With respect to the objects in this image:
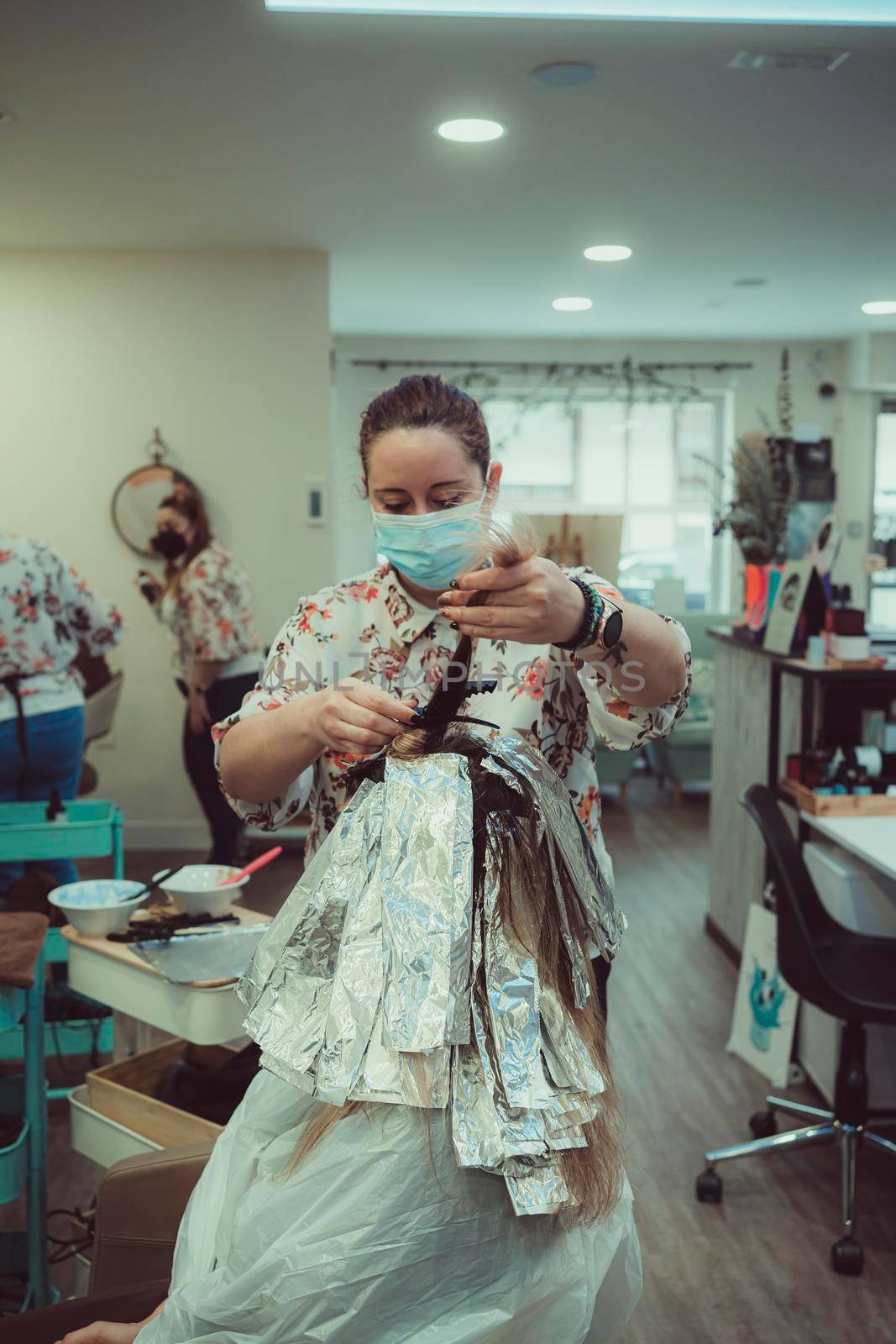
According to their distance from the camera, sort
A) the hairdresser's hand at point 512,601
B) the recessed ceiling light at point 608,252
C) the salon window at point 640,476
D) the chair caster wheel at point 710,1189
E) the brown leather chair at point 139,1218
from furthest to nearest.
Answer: the salon window at point 640,476
the recessed ceiling light at point 608,252
the chair caster wheel at point 710,1189
the brown leather chair at point 139,1218
the hairdresser's hand at point 512,601

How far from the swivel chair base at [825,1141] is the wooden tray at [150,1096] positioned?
3.86ft

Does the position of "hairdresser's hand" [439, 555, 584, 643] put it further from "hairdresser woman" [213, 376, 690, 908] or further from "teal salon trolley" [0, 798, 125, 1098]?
"teal salon trolley" [0, 798, 125, 1098]

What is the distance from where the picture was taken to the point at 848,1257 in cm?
222

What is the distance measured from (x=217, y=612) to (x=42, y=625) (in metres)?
1.04

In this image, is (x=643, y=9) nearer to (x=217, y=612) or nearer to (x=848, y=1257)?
(x=217, y=612)

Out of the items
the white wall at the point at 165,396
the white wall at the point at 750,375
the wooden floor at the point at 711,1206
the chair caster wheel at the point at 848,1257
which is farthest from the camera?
the white wall at the point at 750,375

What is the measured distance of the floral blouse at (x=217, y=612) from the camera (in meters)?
4.14

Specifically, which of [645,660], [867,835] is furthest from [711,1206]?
[645,660]

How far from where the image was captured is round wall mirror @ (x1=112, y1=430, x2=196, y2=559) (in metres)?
4.91

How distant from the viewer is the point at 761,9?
97.3 inches

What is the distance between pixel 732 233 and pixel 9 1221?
4021 millimetres

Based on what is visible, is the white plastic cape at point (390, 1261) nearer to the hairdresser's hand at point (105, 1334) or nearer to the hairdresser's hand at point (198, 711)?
the hairdresser's hand at point (105, 1334)

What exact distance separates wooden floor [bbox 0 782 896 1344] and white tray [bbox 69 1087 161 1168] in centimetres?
42

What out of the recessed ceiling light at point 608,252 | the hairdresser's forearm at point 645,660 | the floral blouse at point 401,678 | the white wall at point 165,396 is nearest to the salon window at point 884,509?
the recessed ceiling light at point 608,252
